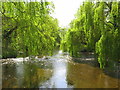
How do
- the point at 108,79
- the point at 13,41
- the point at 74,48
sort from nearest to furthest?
the point at 108,79 < the point at 13,41 < the point at 74,48

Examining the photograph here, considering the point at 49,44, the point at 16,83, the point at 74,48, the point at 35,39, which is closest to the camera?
the point at 16,83

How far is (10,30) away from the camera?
11.4 m

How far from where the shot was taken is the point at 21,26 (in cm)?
995

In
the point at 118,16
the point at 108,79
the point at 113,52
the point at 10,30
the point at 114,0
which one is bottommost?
the point at 108,79

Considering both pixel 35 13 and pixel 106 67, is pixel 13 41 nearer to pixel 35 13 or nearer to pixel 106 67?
pixel 35 13

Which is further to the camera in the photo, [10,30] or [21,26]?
[10,30]

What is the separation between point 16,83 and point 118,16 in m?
7.40

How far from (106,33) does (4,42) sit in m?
6.96

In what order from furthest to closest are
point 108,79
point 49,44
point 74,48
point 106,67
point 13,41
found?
1. point 74,48
2. point 49,44
3. point 106,67
4. point 13,41
5. point 108,79

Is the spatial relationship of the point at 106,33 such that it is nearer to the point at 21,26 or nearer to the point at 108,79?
the point at 108,79

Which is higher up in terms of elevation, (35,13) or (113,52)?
(35,13)

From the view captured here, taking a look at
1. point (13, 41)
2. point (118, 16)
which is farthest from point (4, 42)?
point (118, 16)

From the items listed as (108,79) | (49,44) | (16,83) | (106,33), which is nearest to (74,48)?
(49,44)

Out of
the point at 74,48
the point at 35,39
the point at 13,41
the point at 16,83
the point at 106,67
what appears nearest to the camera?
the point at 16,83
